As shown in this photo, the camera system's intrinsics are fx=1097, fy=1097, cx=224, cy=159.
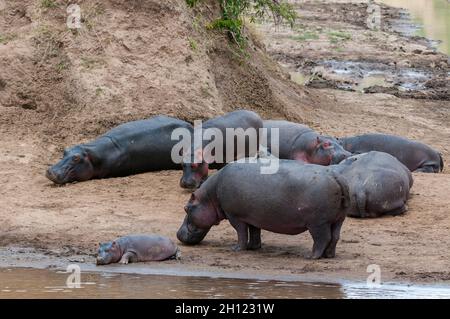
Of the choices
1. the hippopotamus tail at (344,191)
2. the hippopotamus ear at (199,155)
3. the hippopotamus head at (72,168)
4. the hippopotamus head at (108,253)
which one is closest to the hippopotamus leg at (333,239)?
the hippopotamus tail at (344,191)

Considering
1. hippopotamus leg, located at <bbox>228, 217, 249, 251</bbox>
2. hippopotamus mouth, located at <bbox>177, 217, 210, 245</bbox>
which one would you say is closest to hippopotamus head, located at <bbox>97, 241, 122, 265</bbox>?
hippopotamus mouth, located at <bbox>177, 217, 210, 245</bbox>

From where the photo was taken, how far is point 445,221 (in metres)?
10.1

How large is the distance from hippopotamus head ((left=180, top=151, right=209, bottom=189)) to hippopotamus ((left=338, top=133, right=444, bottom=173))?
90.3 inches

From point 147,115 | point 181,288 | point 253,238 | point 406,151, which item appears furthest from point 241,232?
point 406,151

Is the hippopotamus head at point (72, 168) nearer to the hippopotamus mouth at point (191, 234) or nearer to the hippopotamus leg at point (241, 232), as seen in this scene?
the hippopotamus mouth at point (191, 234)

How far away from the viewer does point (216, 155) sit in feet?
38.3

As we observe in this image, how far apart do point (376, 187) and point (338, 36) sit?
56.7 ft

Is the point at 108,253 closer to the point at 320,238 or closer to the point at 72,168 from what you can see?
the point at 320,238

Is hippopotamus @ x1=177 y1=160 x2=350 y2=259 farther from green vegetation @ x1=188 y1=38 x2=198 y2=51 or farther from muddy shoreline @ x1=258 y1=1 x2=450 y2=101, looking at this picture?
Answer: muddy shoreline @ x1=258 y1=1 x2=450 y2=101

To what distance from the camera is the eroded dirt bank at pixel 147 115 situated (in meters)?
9.22

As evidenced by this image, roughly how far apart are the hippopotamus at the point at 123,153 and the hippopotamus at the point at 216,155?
36cm
